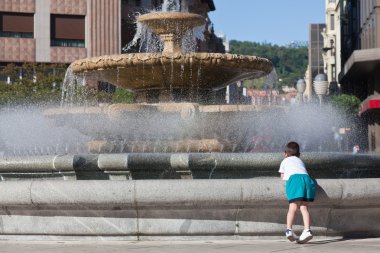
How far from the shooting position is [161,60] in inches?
523

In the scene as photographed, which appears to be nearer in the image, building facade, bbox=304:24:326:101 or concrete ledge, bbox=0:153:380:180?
concrete ledge, bbox=0:153:380:180

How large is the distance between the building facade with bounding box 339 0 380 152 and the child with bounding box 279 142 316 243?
38477 millimetres

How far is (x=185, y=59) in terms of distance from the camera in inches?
521

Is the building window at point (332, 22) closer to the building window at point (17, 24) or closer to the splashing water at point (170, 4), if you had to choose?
the building window at point (17, 24)

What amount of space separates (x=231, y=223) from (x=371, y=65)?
140 feet

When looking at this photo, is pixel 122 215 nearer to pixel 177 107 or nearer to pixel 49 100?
pixel 177 107

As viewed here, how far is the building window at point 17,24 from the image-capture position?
→ 187 ft

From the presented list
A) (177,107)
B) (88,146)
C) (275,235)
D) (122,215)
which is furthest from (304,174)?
(88,146)

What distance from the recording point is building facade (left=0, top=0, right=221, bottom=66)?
57156 mm

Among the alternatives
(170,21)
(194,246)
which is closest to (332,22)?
(170,21)

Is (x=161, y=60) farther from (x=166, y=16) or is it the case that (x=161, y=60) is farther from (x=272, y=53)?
(x=272, y=53)

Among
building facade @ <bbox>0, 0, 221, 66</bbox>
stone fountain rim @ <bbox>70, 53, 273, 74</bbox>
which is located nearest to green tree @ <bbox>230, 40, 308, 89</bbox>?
building facade @ <bbox>0, 0, 221, 66</bbox>

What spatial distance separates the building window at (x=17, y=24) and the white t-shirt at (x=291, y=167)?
4949 cm

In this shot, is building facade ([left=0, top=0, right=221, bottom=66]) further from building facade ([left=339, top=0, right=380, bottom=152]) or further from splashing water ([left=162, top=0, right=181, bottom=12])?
splashing water ([left=162, top=0, right=181, bottom=12])
